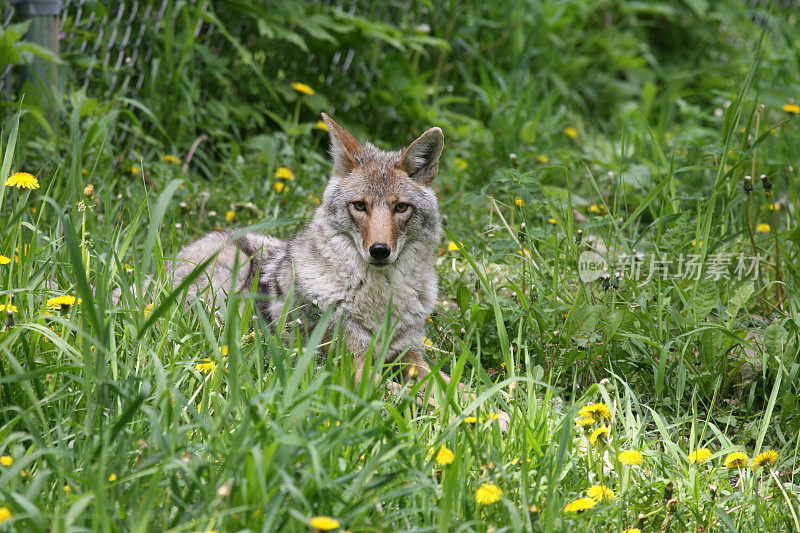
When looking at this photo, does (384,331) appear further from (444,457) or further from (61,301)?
(61,301)

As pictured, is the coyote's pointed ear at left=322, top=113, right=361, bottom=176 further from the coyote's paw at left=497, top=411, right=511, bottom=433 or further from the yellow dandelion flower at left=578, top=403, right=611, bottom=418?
the yellow dandelion flower at left=578, top=403, right=611, bottom=418

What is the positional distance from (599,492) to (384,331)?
2.71ft

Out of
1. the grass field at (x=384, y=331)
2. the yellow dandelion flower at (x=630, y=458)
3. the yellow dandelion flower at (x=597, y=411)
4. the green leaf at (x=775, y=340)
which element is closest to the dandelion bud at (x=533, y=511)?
the grass field at (x=384, y=331)

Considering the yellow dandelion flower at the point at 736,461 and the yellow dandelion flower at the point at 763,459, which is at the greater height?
the yellow dandelion flower at the point at 763,459

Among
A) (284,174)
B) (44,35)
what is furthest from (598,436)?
(44,35)

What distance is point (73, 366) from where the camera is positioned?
239 centimetres

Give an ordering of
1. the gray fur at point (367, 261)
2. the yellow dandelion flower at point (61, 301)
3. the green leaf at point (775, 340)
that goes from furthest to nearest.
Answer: the gray fur at point (367, 261) < the green leaf at point (775, 340) < the yellow dandelion flower at point (61, 301)

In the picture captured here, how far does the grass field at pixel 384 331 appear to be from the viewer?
7.23 ft

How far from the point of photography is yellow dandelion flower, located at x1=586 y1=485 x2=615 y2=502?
7.92 feet

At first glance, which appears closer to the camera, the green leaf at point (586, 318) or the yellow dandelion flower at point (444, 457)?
the yellow dandelion flower at point (444, 457)

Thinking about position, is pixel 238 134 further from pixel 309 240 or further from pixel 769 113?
pixel 769 113

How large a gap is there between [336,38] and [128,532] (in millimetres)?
4735

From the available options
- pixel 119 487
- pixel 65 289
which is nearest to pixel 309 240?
pixel 65 289

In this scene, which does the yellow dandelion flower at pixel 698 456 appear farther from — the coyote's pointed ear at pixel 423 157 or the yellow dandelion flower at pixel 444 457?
the coyote's pointed ear at pixel 423 157
